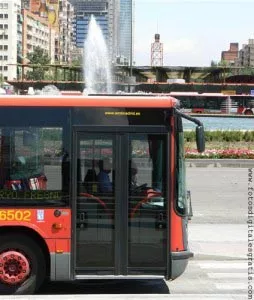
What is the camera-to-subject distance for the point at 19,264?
7898mm

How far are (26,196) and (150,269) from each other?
1739mm

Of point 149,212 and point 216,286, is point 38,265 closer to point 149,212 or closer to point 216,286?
point 149,212

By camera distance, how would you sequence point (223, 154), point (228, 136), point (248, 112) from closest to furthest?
1. point (223, 154)
2. point (228, 136)
3. point (248, 112)

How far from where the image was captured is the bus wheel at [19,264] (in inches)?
310

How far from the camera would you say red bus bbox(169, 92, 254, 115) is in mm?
73000

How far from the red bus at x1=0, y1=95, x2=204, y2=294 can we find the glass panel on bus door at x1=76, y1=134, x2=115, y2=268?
1 centimetres

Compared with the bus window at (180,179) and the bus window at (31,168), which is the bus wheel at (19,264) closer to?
the bus window at (31,168)

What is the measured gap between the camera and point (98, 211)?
7.82 metres

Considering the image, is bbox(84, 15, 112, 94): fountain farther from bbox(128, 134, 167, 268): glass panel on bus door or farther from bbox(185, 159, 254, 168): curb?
bbox(128, 134, 167, 268): glass panel on bus door

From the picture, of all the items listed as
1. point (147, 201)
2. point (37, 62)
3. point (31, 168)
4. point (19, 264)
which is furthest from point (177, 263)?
point (37, 62)

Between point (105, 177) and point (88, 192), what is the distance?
0.90 ft

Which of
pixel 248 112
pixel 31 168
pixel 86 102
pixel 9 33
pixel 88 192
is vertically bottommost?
pixel 248 112

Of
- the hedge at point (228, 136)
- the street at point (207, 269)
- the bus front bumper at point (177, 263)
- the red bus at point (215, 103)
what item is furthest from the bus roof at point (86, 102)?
the red bus at point (215, 103)

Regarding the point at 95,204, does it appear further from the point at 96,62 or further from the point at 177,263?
the point at 96,62
